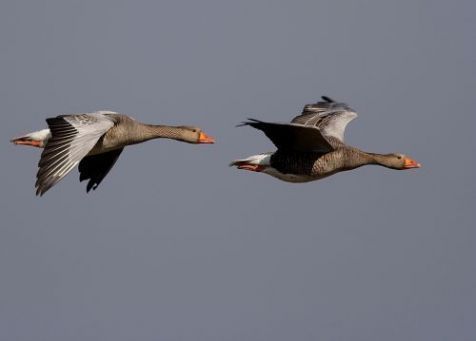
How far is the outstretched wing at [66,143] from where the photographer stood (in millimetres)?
19344

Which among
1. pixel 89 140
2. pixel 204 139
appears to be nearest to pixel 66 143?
pixel 89 140

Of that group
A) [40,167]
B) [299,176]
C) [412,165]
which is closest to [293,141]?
[299,176]

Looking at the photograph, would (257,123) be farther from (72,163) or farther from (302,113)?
(302,113)

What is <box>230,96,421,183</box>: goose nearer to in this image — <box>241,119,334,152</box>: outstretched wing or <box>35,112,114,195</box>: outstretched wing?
<box>241,119,334,152</box>: outstretched wing

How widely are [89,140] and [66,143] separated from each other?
373mm

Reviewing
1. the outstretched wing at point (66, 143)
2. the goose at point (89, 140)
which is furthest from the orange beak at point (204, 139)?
Answer: the outstretched wing at point (66, 143)

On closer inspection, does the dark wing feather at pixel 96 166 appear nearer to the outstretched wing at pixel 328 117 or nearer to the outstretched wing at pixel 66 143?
the outstretched wing at pixel 66 143

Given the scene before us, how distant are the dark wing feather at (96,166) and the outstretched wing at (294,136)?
12.9 ft

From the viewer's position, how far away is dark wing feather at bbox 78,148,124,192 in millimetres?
23500

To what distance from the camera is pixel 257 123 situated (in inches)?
771

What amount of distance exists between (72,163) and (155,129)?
2862 mm

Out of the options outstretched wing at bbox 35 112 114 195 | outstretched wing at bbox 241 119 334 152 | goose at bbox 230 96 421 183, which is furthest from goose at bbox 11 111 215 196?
outstretched wing at bbox 241 119 334 152

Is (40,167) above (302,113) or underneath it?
underneath

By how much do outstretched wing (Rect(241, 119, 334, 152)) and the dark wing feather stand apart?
3942 millimetres
